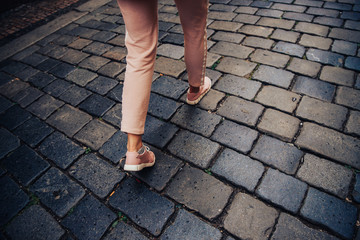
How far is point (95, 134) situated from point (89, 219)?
0.78m

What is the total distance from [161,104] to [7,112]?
173 cm

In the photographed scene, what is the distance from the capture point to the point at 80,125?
2.14 meters

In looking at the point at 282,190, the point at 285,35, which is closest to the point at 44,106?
the point at 282,190

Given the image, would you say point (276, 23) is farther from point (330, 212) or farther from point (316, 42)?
point (330, 212)

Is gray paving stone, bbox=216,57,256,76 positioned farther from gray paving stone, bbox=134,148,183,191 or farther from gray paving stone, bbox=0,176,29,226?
gray paving stone, bbox=0,176,29,226

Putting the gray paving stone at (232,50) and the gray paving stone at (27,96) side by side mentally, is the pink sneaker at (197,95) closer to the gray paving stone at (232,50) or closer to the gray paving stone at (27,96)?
the gray paving stone at (232,50)

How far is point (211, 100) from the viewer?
2.14 m

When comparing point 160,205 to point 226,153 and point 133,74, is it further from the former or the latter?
point 133,74

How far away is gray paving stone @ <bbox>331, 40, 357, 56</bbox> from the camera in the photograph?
93.2 inches

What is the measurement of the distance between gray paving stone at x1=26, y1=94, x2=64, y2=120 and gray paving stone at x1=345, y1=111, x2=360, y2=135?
8.98ft

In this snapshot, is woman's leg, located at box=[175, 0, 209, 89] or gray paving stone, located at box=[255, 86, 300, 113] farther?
gray paving stone, located at box=[255, 86, 300, 113]

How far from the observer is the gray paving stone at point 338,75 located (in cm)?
210

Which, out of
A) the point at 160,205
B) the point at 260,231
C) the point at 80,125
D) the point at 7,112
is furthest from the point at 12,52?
the point at 260,231

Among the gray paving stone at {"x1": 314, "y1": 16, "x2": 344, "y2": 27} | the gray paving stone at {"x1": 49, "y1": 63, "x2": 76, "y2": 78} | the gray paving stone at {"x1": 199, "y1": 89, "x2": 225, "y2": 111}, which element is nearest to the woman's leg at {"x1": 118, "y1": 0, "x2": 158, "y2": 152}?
the gray paving stone at {"x1": 199, "y1": 89, "x2": 225, "y2": 111}
